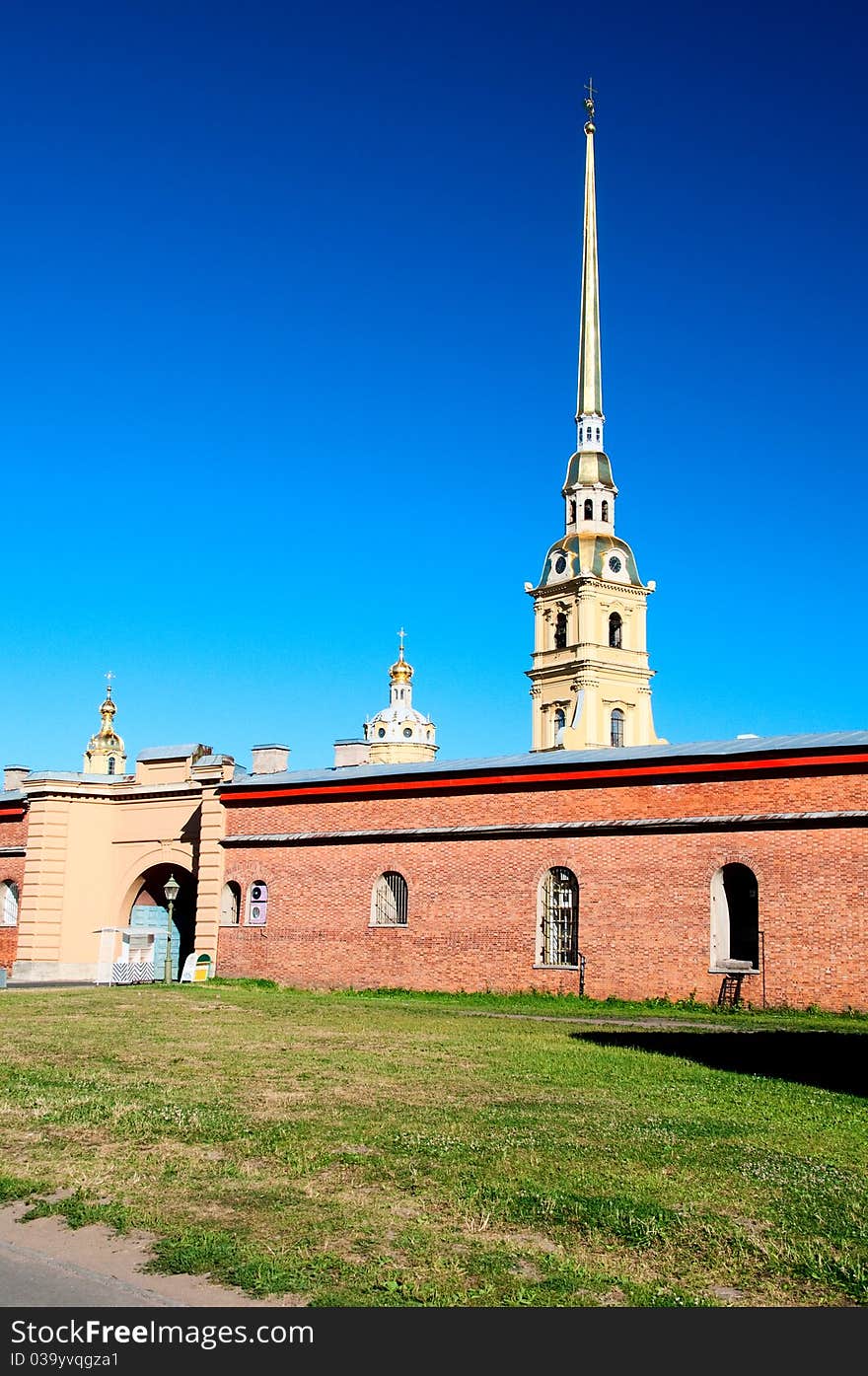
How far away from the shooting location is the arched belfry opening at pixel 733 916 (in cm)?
2341

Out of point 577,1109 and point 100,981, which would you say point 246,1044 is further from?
point 100,981

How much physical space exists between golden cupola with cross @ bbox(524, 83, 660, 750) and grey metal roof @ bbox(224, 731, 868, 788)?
1791 inches

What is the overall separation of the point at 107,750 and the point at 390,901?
185ft

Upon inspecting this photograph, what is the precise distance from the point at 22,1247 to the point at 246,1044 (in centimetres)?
952

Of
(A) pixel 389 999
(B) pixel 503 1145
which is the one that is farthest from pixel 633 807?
(B) pixel 503 1145

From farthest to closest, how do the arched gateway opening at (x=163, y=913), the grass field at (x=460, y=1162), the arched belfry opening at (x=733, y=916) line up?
the arched gateway opening at (x=163, y=913)
the arched belfry opening at (x=733, y=916)
the grass field at (x=460, y=1162)

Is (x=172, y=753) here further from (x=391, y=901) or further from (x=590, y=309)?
(x=590, y=309)

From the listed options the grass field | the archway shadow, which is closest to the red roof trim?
the archway shadow

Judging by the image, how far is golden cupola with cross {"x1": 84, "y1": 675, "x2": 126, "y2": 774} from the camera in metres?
77.5

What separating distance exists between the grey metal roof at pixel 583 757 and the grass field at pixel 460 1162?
7499mm

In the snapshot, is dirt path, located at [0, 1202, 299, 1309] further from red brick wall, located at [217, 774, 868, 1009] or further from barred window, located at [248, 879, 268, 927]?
barred window, located at [248, 879, 268, 927]

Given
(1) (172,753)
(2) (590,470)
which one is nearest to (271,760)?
(1) (172,753)

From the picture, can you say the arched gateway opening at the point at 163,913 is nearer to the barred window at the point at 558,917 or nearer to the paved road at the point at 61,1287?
the barred window at the point at 558,917

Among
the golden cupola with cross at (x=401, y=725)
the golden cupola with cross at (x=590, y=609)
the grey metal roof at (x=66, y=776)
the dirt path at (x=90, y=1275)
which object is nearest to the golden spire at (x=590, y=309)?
the golden cupola with cross at (x=590, y=609)
